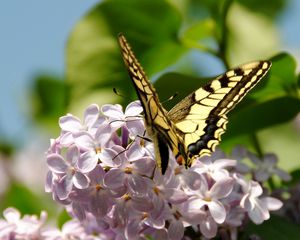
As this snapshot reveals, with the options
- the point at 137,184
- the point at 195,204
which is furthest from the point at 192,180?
the point at 137,184

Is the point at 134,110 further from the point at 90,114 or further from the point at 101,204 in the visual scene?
the point at 101,204

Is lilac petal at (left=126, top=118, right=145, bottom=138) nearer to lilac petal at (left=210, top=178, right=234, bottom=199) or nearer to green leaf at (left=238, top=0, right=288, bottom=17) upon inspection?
lilac petal at (left=210, top=178, right=234, bottom=199)

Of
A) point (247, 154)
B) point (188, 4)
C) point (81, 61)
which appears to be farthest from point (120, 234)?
point (188, 4)

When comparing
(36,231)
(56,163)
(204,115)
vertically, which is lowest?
(36,231)

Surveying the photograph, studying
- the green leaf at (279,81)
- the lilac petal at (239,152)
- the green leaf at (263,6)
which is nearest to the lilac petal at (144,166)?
the lilac petal at (239,152)

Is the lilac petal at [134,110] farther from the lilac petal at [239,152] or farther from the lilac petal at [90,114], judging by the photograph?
the lilac petal at [239,152]

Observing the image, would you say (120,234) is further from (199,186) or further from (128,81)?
(128,81)
